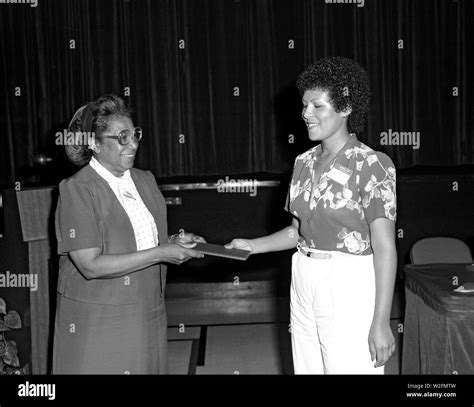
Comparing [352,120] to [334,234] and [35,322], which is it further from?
[35,322]

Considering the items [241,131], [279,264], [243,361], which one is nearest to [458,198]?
[279,264]

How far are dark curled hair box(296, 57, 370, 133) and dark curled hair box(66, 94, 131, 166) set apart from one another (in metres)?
0.68

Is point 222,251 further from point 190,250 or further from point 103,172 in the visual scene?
point 103,172

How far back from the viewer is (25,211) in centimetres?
339

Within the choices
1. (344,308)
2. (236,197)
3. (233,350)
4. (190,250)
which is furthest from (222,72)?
(344,308)

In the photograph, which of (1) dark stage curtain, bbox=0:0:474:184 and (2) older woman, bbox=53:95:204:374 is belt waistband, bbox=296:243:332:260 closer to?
(2) older woman, bbox=53:95:204:374

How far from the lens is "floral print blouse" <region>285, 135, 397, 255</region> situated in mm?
2178

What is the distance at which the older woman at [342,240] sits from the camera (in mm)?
2174

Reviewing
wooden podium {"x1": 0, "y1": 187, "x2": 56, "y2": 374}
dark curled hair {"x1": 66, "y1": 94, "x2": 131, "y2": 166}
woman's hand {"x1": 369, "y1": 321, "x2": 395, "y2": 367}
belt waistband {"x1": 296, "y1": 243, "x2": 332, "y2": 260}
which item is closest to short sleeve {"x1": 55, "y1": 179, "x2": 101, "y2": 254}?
dark curled hair {"x1": 66, "y1": 94, "x2": 131, "y2": 166}

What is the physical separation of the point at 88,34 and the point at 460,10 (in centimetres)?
391

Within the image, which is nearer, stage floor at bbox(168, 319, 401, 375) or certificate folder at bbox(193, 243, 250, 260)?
certificate folder at bbox(193, 243, 250, 260)

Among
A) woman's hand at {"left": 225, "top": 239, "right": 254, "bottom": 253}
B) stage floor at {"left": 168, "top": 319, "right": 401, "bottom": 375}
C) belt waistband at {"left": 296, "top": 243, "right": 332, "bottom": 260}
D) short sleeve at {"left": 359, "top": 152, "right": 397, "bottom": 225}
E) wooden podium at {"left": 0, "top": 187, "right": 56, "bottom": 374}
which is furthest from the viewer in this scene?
stage floor at {"left": 168, "top": 319, "right": 401, "bottom": 375}

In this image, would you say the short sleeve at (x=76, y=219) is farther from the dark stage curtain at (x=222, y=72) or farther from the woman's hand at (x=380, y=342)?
the dark stage curtain at (x=222, y=72)

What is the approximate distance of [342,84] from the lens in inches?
90.8
